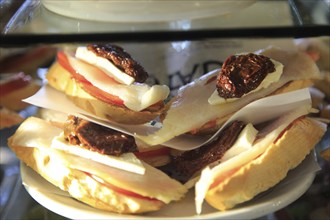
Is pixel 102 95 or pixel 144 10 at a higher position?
pixel 144 10


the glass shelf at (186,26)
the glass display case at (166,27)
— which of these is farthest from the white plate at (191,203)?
the glass shelf at (186,26)

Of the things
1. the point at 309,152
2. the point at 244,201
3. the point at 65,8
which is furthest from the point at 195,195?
the point at 65,8

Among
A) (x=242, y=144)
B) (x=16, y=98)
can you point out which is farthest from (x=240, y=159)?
(x=16, y=98)

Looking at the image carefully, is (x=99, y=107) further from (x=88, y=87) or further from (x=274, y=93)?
(x=274, y=93)

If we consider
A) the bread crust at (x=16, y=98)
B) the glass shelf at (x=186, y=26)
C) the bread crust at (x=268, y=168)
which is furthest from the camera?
the bread crust at (x=16, y=98)

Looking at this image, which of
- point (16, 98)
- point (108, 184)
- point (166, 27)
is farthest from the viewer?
point (16, 98)

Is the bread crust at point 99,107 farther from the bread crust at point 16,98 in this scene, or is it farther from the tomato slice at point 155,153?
the bread crust at point 16,98

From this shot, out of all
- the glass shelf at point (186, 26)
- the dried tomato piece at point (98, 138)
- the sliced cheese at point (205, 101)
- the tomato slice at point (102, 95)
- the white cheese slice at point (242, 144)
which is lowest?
the white cheese slice at point (242, 144)

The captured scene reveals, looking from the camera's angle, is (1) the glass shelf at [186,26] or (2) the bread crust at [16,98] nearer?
(1) the glass shelf at [186,26]
